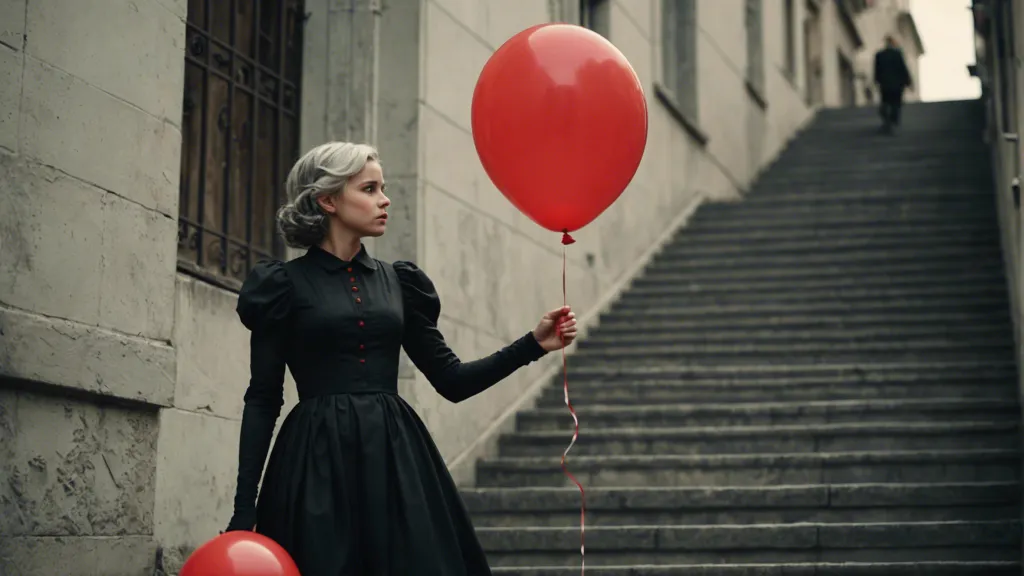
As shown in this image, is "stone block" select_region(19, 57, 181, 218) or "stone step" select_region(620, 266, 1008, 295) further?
"stone step" select_region(620, 266, 1008, 295)

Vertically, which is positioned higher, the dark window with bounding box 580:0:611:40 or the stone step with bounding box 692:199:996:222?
the dark window with bounding box 580:0:611:40

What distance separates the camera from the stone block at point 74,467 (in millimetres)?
5320

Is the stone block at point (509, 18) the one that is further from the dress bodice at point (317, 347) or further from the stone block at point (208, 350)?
the dress bodice at point (317, 347)

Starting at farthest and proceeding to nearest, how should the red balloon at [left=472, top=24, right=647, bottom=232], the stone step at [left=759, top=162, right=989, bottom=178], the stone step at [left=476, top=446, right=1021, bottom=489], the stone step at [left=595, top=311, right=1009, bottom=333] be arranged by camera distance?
1. the stone step at [left=759, top=162, right=989, bottom=178]
2. the stone step at [left=595, top=311, right=1009, bottom=333]
3. the stone step at [left=476, top=446, right=1021, bottom=489]
4. the red balloon at [left=472, top=24, right=647, bottom=232]

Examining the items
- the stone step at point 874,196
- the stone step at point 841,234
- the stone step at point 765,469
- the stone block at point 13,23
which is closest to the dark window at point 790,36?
the stone step at point 874,196

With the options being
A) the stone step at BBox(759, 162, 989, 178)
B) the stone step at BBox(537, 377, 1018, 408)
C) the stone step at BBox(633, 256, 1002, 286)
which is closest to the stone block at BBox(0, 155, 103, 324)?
the stone step at BBox(537, 377, 1018, 408)

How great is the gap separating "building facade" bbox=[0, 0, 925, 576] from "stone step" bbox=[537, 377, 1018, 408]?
0.56 m

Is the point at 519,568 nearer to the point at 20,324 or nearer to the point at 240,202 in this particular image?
the point at 240,202

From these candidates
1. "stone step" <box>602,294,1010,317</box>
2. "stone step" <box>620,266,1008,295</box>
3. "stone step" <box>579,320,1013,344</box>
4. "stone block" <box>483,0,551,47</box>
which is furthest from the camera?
"stone step" <box>620,266,1008,295</box>

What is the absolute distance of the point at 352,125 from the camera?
9.63 meters

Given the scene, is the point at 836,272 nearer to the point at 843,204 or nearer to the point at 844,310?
→ the point at 844,310

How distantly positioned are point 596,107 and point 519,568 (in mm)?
3931

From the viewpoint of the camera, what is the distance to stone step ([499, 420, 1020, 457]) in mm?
9578

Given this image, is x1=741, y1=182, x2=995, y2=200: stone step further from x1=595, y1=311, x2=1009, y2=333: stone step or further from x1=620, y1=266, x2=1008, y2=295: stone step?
x1=595, y1=311, x2=1009, y2=333: stone step
